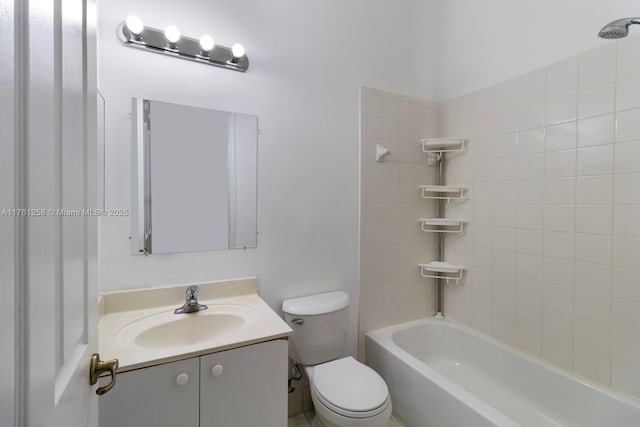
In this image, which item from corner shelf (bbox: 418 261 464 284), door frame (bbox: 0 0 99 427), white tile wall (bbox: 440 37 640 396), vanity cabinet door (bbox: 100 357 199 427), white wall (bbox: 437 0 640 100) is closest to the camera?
door frame (bbox: 0 0 99 427)

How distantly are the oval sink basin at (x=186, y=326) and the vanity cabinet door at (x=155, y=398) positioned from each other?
236 mm

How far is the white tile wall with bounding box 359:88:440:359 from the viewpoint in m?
2.00

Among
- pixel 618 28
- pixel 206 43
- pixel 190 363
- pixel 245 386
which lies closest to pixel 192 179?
pixel 206 43

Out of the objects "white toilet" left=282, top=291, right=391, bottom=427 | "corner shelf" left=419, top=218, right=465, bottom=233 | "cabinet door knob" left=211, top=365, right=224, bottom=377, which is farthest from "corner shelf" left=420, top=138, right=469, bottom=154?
"cabinet door knob" left=211, top=365, right=224, bottom=377

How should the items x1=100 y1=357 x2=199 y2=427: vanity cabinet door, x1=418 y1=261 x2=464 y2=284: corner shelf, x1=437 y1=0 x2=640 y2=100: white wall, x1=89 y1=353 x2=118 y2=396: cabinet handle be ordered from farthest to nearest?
x1=418 y1=261 x2=464 y2=284: corner shelf < x1=437 y1=0 x2=640 y2=100: white wall < x1=100 y1=357 x2=199 y2=427: vanity cabinet door < x1=89 y1=353 x2=118 y2=396: cabinet handle

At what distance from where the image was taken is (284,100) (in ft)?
5.70

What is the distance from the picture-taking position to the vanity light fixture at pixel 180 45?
4.43 ft

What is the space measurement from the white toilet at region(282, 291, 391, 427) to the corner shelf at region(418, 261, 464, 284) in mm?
708

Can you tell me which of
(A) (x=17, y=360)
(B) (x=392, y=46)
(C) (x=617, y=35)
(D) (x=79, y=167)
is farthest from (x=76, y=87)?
(B) (x=392, y=46)

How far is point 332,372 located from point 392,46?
210 centimetres

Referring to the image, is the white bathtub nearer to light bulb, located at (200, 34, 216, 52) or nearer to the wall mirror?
the wall mirror

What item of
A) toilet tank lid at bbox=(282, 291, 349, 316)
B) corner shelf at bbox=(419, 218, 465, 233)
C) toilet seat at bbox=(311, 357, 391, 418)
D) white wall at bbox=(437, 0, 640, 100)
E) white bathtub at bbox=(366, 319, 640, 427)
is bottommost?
white bathtub at bbox=(366, 319, 640, 427)

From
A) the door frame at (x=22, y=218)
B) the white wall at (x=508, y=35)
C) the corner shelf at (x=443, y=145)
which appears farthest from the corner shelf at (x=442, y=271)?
the door frame at (x=22, y=218)

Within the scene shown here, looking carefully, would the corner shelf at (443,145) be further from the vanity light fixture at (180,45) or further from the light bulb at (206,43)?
the light bulb at (206,43)
